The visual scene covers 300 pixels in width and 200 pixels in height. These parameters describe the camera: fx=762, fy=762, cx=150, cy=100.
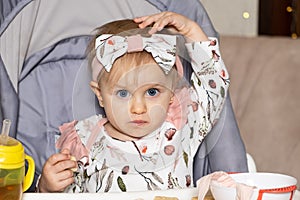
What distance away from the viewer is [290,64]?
1.72 meters

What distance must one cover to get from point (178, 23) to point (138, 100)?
0.16 meters

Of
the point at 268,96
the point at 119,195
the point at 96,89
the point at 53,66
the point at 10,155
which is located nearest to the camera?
the point at 10,155

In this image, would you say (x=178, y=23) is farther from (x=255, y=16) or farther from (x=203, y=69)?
(x=255, y=16)

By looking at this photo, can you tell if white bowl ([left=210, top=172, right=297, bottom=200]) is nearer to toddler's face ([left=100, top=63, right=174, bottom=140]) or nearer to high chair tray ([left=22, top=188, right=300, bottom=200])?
high chair tray ([left=22, top=188, right=300, bottom=200])

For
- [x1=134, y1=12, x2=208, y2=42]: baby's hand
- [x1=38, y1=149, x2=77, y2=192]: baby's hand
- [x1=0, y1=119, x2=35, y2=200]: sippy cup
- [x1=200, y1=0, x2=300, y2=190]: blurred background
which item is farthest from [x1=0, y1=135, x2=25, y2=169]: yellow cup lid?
[x1=200, y1=0, x2=300, y2=190]: blurred background

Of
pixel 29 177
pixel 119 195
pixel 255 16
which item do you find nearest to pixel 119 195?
pixel 119 195

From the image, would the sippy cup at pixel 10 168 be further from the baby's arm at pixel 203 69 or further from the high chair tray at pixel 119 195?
the baby's arm at pixel 203 69

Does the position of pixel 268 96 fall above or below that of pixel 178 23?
below

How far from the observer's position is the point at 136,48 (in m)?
1.10

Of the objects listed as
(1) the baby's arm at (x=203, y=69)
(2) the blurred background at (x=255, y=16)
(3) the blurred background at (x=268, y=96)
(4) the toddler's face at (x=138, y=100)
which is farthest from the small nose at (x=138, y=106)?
(2) the blurred background at (x=255, y=16)

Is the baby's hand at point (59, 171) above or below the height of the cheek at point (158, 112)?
below

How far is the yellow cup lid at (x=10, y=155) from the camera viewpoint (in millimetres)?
896

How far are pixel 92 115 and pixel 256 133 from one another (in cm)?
70

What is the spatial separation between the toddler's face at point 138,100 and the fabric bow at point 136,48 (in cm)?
2
